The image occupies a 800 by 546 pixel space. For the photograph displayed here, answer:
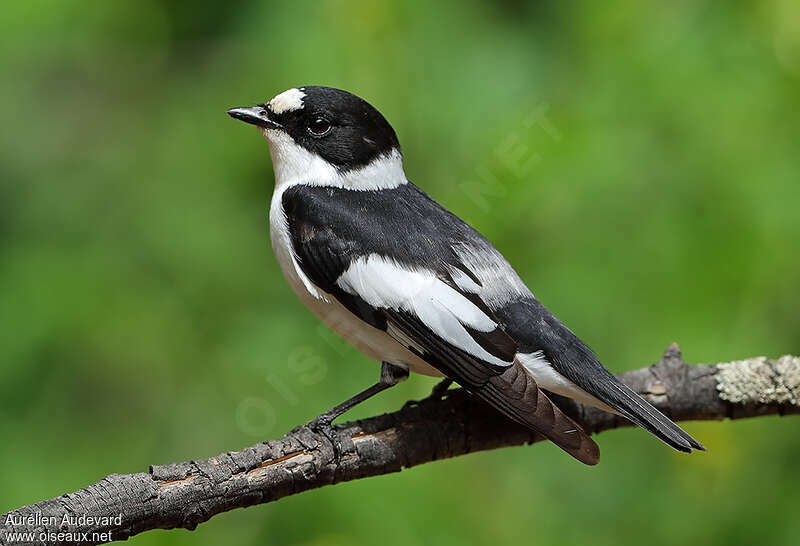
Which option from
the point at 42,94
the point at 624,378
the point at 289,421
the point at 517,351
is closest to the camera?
the point at 517,351

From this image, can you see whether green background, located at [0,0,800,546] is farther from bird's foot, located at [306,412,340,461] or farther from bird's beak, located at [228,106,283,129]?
bird's beak, located at [228,106,283,129]

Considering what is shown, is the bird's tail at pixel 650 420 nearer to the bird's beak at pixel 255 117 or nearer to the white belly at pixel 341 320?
the white belly at pixel 341 320

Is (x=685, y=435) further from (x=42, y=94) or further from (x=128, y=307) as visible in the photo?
(x=42, y=94)

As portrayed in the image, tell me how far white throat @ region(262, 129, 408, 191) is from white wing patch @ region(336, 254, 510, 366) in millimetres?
364

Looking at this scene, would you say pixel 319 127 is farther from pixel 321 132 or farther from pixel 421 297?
pixel 421 297

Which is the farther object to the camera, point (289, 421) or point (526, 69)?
point (526, 69)

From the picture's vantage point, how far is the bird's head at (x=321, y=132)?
8.83 ft

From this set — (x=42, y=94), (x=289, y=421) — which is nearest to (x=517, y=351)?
(x=289, y=421)

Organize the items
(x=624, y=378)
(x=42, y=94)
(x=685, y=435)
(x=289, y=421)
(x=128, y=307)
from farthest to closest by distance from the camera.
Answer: (x=42, y=94), (x=128, y=307), (x=289, y=421), (x=624, y=378), (x=685, y=435)

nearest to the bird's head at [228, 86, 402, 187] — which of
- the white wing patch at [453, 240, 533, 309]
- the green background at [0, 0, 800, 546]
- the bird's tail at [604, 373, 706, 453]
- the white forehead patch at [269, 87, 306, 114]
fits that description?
the white forehead patch at [269, 87, 306, 114]

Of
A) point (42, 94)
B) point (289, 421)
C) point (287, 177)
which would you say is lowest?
point (289, 421)

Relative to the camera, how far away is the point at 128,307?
10.6 feet

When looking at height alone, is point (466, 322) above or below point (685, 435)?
above

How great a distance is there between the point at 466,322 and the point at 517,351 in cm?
22
